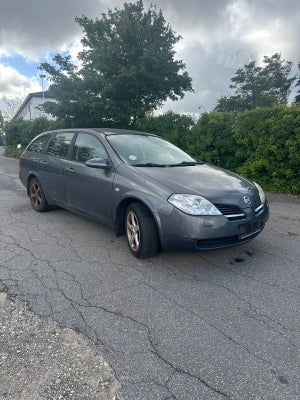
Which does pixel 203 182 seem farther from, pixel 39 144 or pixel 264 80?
pixel 264 80

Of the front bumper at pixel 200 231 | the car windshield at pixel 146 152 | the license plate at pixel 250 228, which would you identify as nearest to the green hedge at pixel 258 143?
the car windshield at pixel 146 152

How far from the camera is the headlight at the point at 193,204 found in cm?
321

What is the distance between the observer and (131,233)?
3803mm

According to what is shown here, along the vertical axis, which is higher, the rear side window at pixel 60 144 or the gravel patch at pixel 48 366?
the rear side window at pixel 60 144

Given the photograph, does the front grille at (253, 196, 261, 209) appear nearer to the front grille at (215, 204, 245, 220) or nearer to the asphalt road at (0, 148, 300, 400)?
the front grille at (215, 204, 245, 220)

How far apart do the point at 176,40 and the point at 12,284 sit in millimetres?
14571

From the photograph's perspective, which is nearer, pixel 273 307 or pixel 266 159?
pixel 273 307

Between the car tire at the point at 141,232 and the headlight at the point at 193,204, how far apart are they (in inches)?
16.4

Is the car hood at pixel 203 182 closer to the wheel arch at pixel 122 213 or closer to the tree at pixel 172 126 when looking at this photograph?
the wheel arch at pixel 122 213

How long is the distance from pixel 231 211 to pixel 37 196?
13.1 ft

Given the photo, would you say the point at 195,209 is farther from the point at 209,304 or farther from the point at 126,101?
the point at 126,101

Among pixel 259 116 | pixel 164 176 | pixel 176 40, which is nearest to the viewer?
pixel 164 176

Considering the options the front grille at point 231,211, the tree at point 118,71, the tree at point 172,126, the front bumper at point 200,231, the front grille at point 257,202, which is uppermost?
the tree at point 118,71

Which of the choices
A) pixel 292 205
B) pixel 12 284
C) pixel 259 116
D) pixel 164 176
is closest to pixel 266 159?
pixel 259 116
